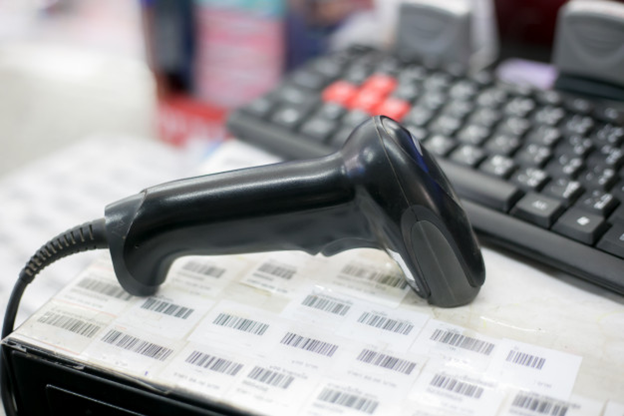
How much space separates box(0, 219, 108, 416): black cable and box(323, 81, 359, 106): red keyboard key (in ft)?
0.67

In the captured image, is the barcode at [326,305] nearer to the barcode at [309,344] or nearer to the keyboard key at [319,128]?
the barcode at [309,344]

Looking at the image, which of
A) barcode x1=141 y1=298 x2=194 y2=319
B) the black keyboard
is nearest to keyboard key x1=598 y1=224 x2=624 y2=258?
the black keyboard

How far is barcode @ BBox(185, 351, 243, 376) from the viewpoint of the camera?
0.97 feet

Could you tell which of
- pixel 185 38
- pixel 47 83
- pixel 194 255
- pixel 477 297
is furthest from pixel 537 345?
pixel 47 83

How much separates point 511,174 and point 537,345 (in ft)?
0.38

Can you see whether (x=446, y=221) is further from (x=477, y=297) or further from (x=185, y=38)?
(x=185, y=38)

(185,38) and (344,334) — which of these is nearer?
(344,334)

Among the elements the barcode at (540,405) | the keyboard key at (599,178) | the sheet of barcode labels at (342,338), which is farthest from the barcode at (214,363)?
the keyboard key at (599,178)

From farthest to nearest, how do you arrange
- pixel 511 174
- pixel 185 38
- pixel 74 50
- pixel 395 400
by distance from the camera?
pixel 74 50 < pixel 185 38 < pixel 511 174 < pixel 395 400

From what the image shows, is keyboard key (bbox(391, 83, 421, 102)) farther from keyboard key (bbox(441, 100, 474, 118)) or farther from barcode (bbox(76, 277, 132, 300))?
barcode (bbox(76, 277, 132, 300))

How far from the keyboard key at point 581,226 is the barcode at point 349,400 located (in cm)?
14

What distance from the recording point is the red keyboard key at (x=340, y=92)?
48 cm

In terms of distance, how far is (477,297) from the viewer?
34 cm

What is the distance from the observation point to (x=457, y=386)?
286 mm
